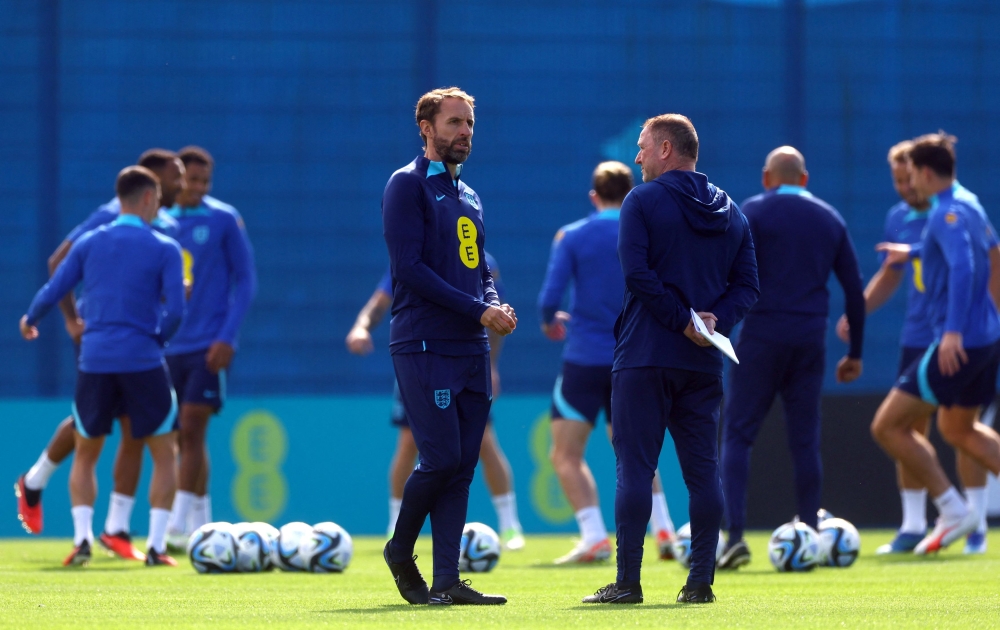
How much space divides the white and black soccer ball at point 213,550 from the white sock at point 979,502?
444 cm

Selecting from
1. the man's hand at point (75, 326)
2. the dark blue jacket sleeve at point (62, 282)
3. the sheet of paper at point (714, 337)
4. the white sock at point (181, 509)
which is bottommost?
the white sock at point (181, 509)

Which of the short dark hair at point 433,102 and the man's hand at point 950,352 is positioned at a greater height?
the short dark hair at point 433,102

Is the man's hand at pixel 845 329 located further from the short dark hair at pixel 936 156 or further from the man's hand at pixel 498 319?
the man's hand at pixel 498 319

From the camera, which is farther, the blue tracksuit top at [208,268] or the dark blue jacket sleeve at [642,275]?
the blue tracksuit top at [208,268]

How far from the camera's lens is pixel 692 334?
5.98 m

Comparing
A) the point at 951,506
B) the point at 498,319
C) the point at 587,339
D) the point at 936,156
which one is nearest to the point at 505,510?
the point at 587,339

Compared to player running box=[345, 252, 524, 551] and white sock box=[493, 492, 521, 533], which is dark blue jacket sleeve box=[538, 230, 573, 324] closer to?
player running box=[345, 252, 524, 551]

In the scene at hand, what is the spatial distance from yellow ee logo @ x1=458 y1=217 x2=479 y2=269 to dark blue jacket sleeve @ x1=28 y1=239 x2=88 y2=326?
10.8 feet

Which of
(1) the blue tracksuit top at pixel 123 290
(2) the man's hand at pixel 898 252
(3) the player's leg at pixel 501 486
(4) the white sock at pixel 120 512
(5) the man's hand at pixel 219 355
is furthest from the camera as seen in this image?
(3) the player's leg at pixel 501 486

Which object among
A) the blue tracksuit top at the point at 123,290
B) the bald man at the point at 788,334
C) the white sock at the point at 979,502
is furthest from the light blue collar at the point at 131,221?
the white sock at the point at 979,502

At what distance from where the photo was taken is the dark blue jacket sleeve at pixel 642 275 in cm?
599

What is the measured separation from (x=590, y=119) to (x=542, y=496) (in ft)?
17.7

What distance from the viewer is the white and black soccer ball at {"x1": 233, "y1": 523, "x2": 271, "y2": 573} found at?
8297 millimetres

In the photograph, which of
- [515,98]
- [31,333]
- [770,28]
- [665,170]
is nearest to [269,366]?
[515,98]
